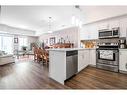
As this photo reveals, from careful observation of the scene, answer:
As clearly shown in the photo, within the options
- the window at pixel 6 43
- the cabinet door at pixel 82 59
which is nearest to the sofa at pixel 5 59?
the window at pixel 6 43

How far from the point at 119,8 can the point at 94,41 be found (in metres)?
2.30

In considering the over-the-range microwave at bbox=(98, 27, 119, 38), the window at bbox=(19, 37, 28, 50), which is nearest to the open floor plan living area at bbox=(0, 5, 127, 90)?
the over-the-range microwave at bbox=(98, 27, 119, 38)

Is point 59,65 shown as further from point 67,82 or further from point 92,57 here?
point 92,57

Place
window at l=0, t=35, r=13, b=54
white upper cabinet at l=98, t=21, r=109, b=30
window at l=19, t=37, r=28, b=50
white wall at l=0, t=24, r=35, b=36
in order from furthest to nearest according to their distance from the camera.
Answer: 1. window at l=19, t=37, r=28, b=50
2. window at l=0, t=35, r=13, b=54
3. white wall at l=0, t=24, r=35, b=36
4. white upper cabinet at l=98, t=21, r=109, b=30

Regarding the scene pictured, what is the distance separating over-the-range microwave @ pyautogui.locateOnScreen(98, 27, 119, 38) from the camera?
4.33 metres

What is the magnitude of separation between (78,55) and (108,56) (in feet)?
4.55

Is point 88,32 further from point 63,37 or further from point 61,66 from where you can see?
point 61,66

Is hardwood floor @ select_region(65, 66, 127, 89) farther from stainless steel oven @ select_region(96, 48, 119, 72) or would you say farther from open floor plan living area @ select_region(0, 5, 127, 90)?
stainless steel oven @ select_region(96, 48, 119, 72)

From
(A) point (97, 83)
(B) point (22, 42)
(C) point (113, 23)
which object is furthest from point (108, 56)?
(B) point (22, 42)

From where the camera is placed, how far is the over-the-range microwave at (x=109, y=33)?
4.33 meters

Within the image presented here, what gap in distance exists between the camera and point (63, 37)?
7.90 metres

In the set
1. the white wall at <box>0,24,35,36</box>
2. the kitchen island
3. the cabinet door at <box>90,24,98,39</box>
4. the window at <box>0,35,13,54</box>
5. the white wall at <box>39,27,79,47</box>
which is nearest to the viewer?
the kitchen island

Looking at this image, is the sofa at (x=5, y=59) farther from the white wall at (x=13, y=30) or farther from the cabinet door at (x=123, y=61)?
the cabinet door at (x=123, y=61)
